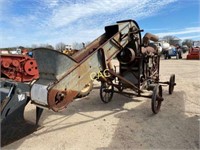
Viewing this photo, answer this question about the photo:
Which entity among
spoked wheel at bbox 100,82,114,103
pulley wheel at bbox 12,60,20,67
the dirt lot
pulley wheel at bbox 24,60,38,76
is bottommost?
the dirt lot

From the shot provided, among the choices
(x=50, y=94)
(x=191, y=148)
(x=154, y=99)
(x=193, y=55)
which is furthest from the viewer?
(x=193, y=55)

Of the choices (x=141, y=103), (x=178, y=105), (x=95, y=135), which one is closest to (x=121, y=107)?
(x=141, y=103)

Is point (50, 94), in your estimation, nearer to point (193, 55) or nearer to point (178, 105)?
point (178, 105)

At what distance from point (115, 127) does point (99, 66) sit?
1288 mm

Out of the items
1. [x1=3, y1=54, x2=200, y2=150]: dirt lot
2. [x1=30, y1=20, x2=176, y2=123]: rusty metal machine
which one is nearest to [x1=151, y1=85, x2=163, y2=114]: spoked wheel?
[x1=30, y1=20, x2=176, y2=123]: rusty metal machine

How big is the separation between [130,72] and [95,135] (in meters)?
2.42

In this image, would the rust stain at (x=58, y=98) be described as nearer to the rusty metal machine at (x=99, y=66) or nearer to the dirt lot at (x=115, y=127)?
the rusty metal machine at (x=99, y=66)

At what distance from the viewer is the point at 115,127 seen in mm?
4570

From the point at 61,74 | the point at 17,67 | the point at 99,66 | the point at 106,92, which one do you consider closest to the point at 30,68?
the point at 17,67

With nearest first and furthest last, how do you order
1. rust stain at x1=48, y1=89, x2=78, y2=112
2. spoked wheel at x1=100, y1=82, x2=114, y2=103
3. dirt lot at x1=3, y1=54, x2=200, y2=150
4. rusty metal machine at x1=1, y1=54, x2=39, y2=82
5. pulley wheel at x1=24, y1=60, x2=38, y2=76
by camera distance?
rust stain at x1=48, y1=89, x2=78, y2=112 → dirt lot at x1=3, y1=54, x2=200, y2=150 → spoked wheel at x1=100, y1=82, x2=114, y2=103 → rusty metal machine at x1=1, y1=54, x2=39, y2=82 → pulley wheel at x1=24, y1=60, x2=38, y2=76

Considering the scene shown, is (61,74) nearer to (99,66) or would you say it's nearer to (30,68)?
(99,66)

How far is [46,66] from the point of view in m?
3.48

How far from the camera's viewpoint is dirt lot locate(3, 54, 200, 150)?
3834 mm

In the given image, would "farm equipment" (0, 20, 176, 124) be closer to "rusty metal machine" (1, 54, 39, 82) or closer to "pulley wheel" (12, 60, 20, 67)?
"rusty metal machine" (1, 54, 39, 82)
